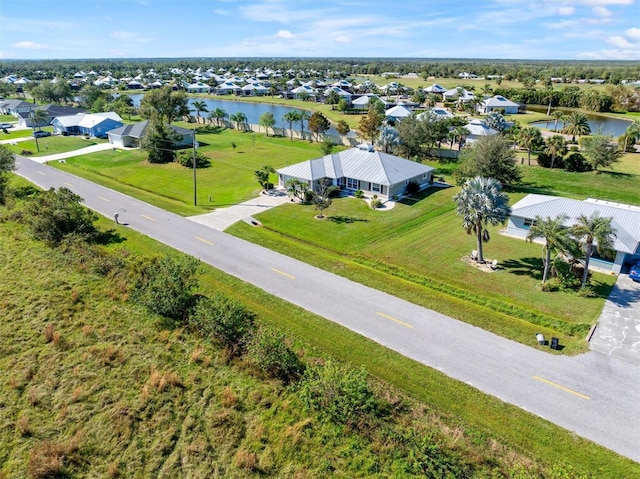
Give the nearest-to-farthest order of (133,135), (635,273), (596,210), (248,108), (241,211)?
(635,273)
(596,210)
(241,211)
(133,135)
(248,108)

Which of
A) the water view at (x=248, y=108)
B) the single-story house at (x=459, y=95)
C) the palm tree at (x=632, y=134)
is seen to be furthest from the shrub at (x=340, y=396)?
the single-story house at (x=459, y=95)

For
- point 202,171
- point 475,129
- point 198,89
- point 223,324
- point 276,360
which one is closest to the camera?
point 276,360

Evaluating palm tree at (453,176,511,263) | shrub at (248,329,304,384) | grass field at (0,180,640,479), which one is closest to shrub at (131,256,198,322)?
grass field at (0,180,640,479)

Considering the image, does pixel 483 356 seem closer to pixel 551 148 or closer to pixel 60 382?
pixel 60 382

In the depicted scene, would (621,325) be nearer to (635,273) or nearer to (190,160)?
(635,273)

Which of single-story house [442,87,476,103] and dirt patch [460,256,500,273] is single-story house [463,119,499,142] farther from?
single-story house [442,87,476,103]

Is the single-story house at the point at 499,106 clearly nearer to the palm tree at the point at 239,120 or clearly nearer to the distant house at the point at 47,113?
the palm tree at the point at 239,120

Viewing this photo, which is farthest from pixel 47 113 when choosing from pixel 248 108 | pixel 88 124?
pixel 248 108
